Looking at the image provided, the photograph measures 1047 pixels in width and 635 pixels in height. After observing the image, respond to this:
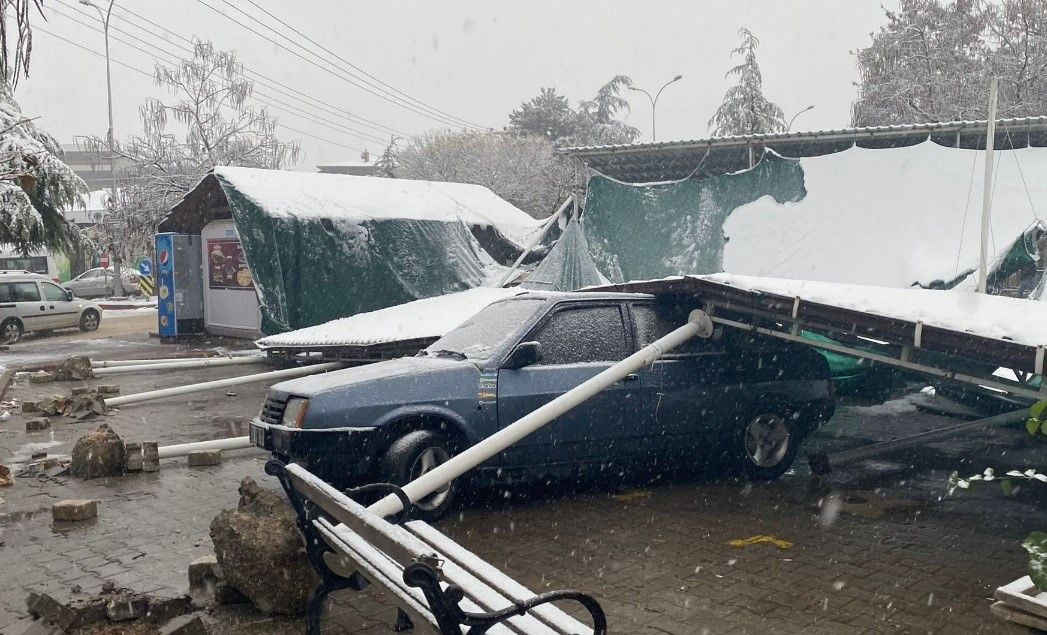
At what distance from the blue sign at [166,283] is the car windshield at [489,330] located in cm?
1530

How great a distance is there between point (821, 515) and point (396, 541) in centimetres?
434

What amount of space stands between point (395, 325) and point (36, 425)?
5.17 meters

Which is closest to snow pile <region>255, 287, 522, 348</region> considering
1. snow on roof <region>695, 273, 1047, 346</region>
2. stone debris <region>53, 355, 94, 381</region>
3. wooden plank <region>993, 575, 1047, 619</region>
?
stone debris <region>53, 355, 94, 381</region>

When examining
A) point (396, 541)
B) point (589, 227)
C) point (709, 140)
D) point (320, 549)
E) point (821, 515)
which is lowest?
point (821, 515)

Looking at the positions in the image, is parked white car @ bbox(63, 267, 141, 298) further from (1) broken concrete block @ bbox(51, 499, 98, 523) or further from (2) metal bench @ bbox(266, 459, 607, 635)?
(2) metal bench @ bbox(266, 459, 607, 635)

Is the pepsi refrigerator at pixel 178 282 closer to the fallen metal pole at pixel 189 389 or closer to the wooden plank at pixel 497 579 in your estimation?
the fallen metal pole at pixel 189 389

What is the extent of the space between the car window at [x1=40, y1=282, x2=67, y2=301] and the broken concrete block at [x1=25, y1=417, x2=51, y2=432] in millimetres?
14369

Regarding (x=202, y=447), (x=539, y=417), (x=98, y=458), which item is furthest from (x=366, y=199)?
(x=539, y=417)

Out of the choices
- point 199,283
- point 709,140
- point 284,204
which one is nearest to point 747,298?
point 709,140

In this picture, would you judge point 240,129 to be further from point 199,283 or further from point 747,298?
point 747,298

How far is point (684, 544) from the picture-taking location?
6.08 metres

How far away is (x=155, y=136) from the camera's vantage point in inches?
1510

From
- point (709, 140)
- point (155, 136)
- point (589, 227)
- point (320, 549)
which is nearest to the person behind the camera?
point (320, 549)

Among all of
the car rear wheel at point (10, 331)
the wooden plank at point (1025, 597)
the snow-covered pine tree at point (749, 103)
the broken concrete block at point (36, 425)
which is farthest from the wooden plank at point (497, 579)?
the snow-covered pine tree at point (749, 103)
